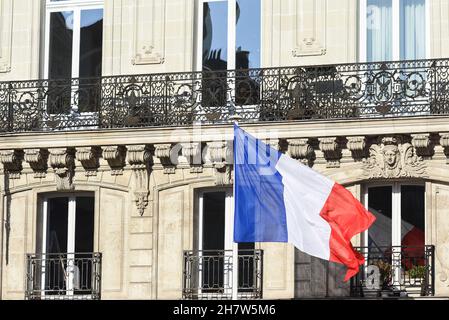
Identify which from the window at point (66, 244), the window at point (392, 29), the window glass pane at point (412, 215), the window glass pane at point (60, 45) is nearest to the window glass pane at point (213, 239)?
the window at point (66, 244)

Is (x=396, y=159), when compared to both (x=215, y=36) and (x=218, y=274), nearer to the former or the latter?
(x=218, y=274)

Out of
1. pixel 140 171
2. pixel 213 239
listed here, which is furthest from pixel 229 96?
pixel 213 239

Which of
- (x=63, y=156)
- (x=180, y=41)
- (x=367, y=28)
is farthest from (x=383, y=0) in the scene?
(x=63, y=156)

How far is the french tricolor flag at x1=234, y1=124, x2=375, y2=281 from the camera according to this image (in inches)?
1150

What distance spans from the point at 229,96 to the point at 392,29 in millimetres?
2527

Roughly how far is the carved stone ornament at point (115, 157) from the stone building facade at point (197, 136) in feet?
0.09

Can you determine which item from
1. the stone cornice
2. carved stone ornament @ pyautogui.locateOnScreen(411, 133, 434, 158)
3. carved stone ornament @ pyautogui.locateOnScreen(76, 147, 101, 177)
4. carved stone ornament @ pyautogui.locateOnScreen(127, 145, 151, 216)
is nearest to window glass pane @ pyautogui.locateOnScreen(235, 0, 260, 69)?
the stone cornice

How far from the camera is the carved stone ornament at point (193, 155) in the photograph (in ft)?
105

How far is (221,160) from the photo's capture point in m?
32.0

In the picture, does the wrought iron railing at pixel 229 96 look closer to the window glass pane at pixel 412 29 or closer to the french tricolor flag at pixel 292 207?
the window glass pane at pixel 412 29

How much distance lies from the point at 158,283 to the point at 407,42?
4945 mm
